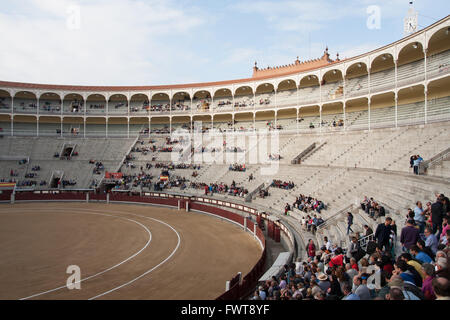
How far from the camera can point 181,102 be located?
48.8 m

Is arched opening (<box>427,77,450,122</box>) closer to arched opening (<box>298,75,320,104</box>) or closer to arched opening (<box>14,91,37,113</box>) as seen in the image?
arched opening (<box>298,75,320,104</box>)

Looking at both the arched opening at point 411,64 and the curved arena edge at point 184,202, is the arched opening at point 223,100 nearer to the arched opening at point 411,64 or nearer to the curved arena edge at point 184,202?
the curved arena edge at point 184,202

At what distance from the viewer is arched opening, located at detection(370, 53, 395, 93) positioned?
2835 cm

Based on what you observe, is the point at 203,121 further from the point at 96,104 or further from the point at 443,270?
the point at 443,270

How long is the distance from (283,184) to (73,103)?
39.8 m

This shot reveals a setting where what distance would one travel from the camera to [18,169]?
126ft

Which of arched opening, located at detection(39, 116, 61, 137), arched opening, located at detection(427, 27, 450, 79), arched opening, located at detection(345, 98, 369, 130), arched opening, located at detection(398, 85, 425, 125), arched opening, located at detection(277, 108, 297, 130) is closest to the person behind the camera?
arched opening, located at detection(427, 27, 450, 79)

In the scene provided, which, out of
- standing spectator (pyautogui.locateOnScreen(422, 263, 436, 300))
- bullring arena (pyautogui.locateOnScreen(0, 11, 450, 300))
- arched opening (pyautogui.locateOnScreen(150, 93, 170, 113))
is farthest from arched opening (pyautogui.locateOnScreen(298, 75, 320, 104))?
standing spectator (pyautogui.locateOnScreen(422, 263, 436, 300))

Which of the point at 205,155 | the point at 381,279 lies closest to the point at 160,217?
the point at 205,155

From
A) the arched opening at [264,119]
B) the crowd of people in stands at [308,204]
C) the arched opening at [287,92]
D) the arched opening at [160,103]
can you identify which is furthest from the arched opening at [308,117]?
the arched opening at [160,103]

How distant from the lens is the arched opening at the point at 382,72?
28355mm

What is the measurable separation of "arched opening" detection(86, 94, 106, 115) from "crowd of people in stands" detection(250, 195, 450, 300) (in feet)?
150

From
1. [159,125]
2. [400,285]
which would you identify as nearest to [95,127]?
[159,125]
